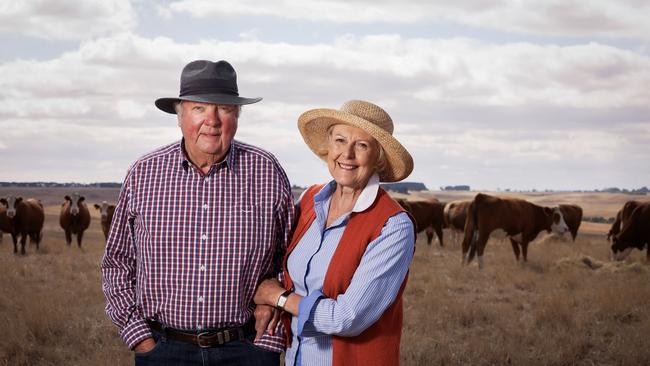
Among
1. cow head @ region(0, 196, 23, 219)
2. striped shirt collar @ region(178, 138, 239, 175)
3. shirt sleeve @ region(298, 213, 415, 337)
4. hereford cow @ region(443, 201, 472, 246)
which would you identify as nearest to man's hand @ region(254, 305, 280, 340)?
shirt sleeve @ region(298, 213, 415, 337)

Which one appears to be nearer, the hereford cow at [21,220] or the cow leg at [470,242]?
the cow leg at [470,242]

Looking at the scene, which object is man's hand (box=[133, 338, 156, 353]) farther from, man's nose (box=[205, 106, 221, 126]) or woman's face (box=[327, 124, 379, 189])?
woman's face (box=[327, 124, 379, 189])

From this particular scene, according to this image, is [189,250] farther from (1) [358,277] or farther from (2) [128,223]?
(1) [358,277]

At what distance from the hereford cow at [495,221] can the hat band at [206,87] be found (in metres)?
14.3

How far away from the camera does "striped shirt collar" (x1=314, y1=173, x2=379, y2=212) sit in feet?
11.0

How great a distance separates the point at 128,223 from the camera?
373 cm

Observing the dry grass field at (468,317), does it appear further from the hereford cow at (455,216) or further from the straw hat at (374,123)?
the hereford cow at (455,216)

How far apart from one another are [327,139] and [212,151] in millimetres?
768

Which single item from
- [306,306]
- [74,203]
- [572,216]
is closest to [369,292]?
[306,306]

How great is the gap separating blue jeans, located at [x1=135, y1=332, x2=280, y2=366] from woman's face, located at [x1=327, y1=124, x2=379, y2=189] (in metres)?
0.95

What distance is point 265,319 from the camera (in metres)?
3.53

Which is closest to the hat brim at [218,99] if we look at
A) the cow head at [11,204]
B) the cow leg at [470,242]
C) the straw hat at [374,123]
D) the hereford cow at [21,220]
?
the straw hat at [374,123]

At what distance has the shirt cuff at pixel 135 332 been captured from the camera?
358 centimetres

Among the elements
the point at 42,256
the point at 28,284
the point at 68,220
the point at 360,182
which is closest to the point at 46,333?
the point at 28,284
